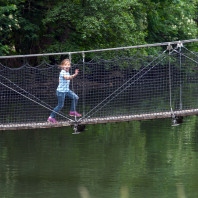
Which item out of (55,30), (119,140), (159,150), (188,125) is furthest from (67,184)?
(55,30)

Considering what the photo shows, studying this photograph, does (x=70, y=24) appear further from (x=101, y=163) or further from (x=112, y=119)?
(x=112, y=119)

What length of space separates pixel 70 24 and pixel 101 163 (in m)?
18.1

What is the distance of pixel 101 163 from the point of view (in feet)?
36.2

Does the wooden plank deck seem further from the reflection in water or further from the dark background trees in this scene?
the dark background trees

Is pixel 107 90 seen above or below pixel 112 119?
above

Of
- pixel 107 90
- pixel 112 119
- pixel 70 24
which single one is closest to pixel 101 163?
pixel 112 119

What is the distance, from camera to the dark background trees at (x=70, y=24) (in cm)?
2544

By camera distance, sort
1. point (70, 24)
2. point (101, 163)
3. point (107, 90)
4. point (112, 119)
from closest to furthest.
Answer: point (112, 119), point (101, 163), point (107, 90), point (70, 24)

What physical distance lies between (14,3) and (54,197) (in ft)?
64.2

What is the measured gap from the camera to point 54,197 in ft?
27.7

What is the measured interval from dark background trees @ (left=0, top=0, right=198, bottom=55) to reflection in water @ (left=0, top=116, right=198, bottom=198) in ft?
32.3

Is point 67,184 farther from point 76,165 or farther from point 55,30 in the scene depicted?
point 55,30

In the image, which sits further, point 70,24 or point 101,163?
point 70,24

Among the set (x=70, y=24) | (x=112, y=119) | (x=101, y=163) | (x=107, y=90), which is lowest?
(x=101, y=163)
